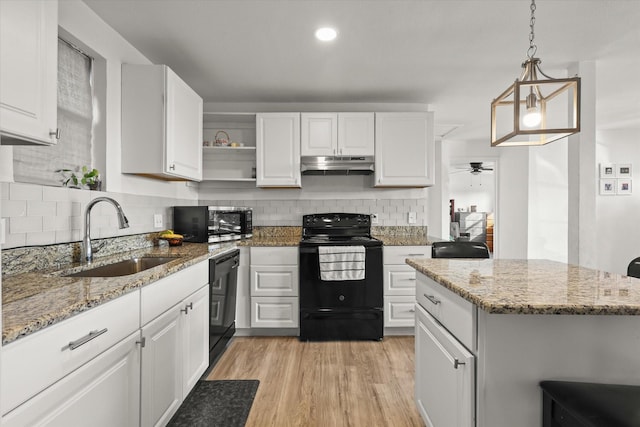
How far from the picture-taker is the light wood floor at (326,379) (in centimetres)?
200

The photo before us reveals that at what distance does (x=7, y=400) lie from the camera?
820mm

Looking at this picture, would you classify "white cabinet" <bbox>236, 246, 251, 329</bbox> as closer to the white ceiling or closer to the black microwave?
the black microwave

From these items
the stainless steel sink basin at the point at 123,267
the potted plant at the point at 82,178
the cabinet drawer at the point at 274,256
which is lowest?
the cabinet drawer at the point at 274,256

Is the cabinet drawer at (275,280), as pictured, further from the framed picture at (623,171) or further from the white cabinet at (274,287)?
the framed picture at (623,171)

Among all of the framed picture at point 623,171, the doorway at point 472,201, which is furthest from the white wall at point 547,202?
the doorway at point 472,201

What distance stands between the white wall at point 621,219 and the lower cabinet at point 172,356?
5789 mm

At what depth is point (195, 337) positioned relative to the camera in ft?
7.10

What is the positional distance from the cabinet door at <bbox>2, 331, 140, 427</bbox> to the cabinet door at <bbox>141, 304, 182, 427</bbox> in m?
0.07

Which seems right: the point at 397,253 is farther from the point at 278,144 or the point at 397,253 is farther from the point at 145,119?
the point at 145,119

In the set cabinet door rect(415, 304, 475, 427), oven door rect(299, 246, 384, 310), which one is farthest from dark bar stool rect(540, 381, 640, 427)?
oven door rect(299, 246, 384, 310)

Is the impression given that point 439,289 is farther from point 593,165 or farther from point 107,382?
point 593,165

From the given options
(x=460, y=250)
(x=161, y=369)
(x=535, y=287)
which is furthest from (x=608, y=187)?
(x=161, y=369)

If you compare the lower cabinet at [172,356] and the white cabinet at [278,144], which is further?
the white cabinet at [278,144]

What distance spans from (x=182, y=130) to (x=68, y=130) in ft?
2.64
